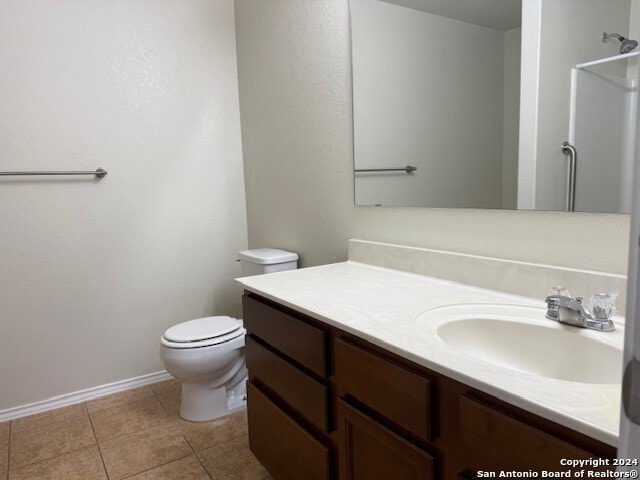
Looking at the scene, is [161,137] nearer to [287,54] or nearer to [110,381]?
[287,54]

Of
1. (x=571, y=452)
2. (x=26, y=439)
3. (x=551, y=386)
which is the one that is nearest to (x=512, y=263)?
(x=551, y=386)

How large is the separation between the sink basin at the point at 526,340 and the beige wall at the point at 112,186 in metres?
1.91

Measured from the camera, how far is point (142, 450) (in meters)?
1.96

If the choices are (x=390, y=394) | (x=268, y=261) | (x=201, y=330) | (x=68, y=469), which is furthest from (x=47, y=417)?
(x=390, y=394)

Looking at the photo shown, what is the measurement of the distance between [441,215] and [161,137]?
5.73 ft

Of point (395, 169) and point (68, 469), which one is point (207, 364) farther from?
point (395, 169)

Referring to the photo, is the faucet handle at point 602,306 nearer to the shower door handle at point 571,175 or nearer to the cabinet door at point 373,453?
the shower door handle at point 571,175

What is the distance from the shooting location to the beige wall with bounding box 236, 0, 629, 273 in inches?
48.6

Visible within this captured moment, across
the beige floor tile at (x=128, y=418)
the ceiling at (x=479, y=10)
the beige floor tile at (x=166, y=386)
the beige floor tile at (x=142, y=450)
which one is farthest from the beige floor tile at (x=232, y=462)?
the ceiling at (x=479, y=10)

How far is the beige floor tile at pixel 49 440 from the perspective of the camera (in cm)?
195

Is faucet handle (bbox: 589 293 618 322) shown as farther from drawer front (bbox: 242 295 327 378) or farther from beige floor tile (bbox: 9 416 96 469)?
beige floor tile (bbox: 9 416 96 469)

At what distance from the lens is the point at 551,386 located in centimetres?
73

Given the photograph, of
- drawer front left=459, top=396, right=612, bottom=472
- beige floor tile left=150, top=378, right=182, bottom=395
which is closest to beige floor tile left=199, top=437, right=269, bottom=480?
beige floor tile left=150, top=378, right=182, bottom=395

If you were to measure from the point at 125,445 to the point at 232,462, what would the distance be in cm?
54
